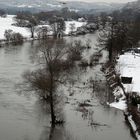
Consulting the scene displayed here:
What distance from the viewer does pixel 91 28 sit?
251ft

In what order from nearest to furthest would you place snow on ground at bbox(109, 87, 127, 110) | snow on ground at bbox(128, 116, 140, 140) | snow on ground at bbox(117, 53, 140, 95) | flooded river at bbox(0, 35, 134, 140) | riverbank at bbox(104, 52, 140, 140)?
snow on ground at bbox(128, 116, 140, 140), flooded river at bbox(0, 35, 134, 140), riverbank at bbox(104, 52, 140, 140), snow on ground at bbox(109, 87, 127, 110), snow on ground at bbox(117, 53, 140, 95)

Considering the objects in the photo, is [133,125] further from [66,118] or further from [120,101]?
[120,101]

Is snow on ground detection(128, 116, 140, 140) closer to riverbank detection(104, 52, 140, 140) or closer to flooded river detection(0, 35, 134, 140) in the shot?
riverbank detection(104, 52, 140, 140)

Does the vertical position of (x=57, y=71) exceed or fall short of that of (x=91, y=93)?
it exceeds it

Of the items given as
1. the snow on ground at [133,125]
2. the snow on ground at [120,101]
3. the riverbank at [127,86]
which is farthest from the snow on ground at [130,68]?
the snow on ground at [133,125]

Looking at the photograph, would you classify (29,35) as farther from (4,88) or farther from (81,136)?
(81,136)

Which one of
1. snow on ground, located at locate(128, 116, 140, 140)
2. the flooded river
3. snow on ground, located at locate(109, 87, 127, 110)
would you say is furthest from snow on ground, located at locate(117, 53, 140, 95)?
snow on ground, located at locate(128, 116, 140, 140)

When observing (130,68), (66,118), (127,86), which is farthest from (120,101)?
(130,68)

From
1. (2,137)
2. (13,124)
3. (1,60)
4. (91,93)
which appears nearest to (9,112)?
(13,124)

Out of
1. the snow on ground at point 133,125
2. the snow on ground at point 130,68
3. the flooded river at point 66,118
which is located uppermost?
the snow on ground at point 130,68

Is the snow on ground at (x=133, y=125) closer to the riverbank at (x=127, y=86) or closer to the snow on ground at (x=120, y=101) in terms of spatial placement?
the riverbank at (x=127, y=86)

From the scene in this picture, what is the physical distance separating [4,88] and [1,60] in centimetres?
1167

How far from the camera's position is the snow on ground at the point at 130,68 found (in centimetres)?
2366

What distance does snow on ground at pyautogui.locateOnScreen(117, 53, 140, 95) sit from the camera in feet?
77.6
